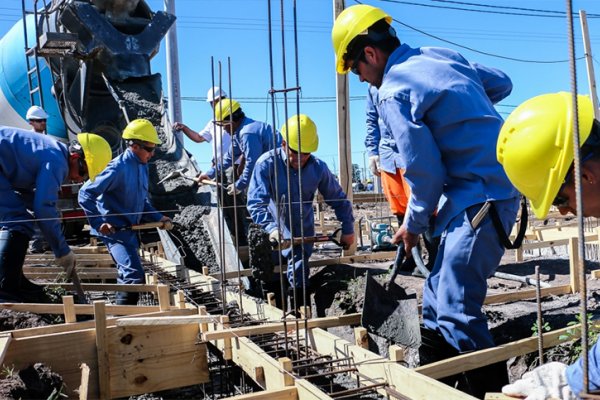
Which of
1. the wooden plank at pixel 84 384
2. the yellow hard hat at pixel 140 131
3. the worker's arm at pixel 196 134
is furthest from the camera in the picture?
the worker's arm at pixel 196 134

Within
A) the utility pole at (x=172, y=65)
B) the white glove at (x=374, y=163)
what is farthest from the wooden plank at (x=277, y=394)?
the utility pole at (x=172, y=65)

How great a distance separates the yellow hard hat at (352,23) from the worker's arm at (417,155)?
47 cm

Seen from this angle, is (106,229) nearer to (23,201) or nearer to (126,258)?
(126,258)

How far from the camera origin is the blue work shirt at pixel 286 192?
5098 millimetres

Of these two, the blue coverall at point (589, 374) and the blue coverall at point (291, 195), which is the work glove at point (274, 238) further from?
the blue coverall at point (589, 374)

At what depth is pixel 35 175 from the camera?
15.7ft

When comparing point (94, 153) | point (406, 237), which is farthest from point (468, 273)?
point (94, 153)

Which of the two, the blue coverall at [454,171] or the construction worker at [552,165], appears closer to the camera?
the construction worker at [552,165]

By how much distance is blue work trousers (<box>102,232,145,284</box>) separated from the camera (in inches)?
210

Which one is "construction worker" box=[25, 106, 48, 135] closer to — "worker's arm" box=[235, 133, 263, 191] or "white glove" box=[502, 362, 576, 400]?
"worker's arm" box=[235, 133, 263, 191]

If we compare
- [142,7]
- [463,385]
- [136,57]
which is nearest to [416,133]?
[463,385]

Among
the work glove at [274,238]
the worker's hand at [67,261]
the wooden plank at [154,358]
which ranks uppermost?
the work glove at [274,238]

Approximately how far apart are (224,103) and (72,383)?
3745 millimetres

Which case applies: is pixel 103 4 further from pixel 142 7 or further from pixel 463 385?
pixel 463 385
